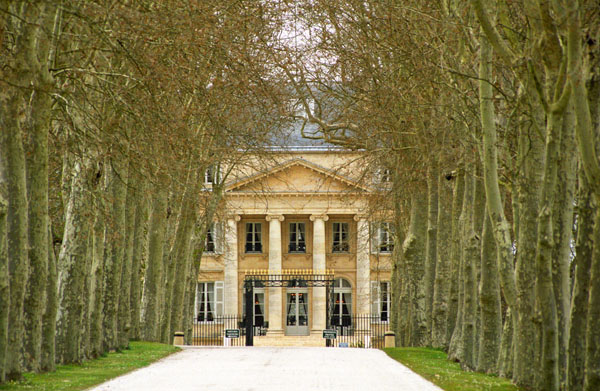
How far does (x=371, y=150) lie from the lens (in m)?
28.2

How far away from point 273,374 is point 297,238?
55.2m

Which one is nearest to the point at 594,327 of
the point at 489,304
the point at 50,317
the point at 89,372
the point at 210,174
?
the point at 489,304

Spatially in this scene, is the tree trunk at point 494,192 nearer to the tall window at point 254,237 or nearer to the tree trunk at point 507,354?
the tree trunk at point 507,354

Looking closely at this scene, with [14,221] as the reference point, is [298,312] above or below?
below

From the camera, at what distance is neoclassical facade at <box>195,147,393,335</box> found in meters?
66.6

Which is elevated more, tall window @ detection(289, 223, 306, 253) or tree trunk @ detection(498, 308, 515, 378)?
tall window @ detection(289, 223, 306, 253)

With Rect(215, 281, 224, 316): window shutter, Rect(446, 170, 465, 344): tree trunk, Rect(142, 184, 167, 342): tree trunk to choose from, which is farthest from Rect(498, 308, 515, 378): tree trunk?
Rect(215, 281, 224, 316): window shutter

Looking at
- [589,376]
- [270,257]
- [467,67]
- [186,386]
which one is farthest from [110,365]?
[270,257]

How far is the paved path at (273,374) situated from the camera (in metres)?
14.5

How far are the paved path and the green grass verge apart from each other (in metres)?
0.31

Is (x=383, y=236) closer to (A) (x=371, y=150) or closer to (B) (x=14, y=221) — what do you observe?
(A) (x=371, y=150)

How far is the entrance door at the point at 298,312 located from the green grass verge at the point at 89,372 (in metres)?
40.1

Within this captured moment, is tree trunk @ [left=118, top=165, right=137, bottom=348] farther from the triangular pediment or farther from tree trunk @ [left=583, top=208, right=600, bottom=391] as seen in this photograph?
the triangular pediment

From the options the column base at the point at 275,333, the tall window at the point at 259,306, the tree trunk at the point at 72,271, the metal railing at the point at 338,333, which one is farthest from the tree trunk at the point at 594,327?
the tall window at the point at 259,306
